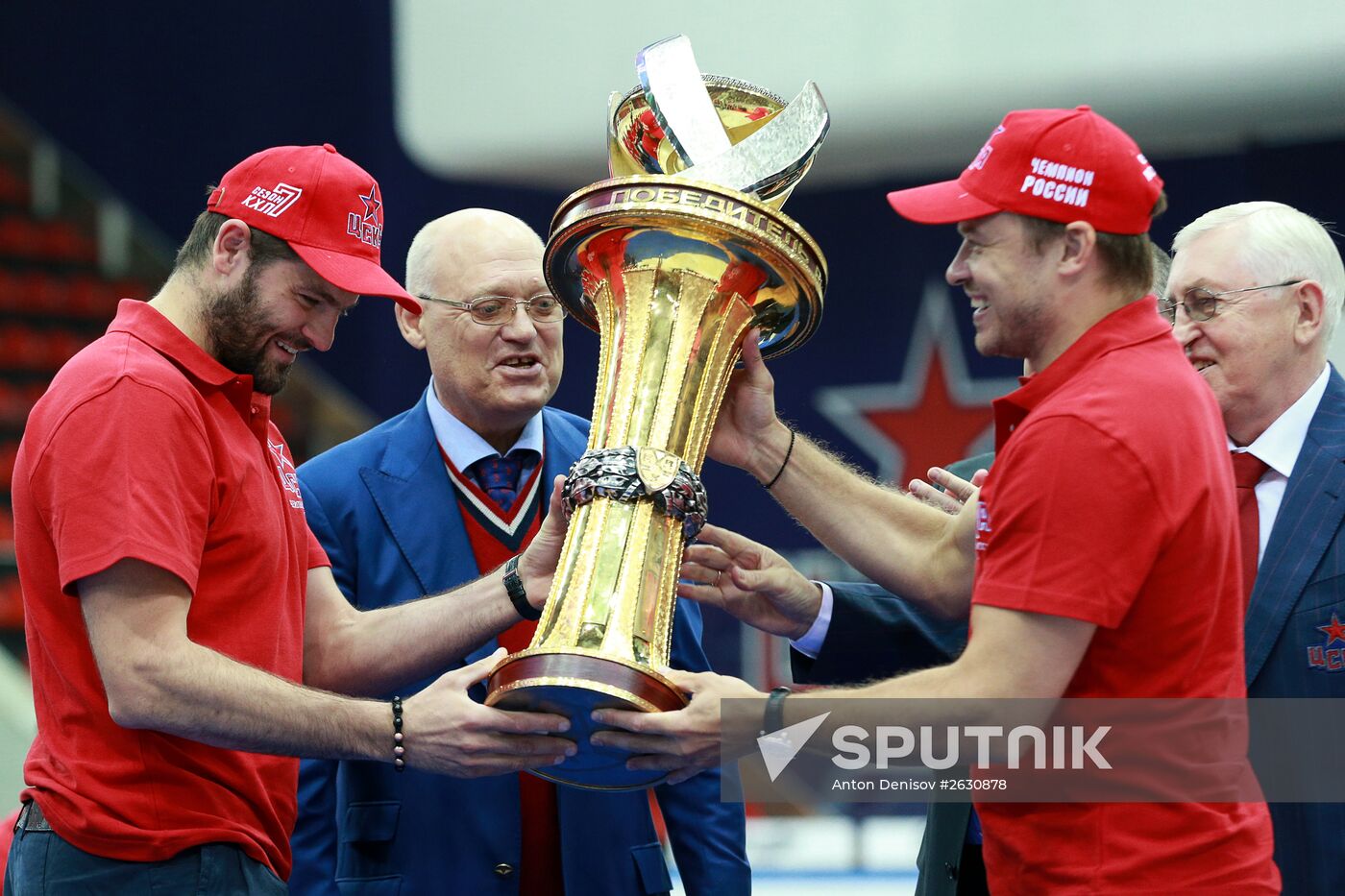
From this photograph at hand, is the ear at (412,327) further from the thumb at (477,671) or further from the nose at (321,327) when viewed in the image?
the thumb at (477,671)

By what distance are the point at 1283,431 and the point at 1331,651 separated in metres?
0.36

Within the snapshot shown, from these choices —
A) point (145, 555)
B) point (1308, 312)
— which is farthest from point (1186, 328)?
point (145, 555)

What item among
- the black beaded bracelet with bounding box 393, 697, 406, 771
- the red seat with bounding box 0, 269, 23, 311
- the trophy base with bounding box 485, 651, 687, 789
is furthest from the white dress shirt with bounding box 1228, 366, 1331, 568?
the red seat with bounding box 0, 269, 23, 311

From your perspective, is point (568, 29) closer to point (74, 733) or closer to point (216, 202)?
point (216, 202)

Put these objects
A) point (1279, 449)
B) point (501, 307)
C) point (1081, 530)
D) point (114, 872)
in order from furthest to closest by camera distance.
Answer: point (501, 307), point (1279, 449), point (114, 872), point (1081, 530)

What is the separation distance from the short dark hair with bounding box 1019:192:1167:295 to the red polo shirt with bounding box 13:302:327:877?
1045 mm

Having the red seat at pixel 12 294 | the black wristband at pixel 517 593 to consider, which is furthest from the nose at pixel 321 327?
the red seat at pixel 12 294

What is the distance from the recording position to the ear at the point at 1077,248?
1.80m

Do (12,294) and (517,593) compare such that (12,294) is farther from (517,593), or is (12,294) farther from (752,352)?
(752,352)

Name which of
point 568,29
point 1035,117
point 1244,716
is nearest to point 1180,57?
point 568,29

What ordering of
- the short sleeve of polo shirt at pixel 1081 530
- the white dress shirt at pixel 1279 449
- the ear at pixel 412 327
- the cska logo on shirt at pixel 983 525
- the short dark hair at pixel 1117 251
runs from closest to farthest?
the short sleeve of polo shirt at pixel 1081 530 < the cska logo on shirt at pixel 983 525 < the short dark hair at pixel 1117 251 < the white dress shirt at pixel 1279 449 < the ear at pixel 412 327

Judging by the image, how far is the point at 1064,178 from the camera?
1.81 metres

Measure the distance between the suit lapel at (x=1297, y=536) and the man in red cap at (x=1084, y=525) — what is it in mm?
483

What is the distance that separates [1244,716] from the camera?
1.74 m
